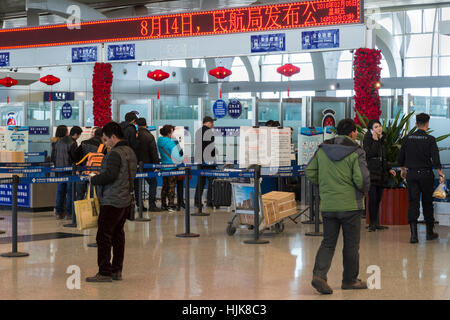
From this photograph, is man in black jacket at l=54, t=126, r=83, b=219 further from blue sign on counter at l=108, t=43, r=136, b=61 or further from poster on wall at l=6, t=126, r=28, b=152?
poster on wall at l=6, t=126, r=28, b=152

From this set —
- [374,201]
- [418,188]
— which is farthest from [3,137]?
[418,188]

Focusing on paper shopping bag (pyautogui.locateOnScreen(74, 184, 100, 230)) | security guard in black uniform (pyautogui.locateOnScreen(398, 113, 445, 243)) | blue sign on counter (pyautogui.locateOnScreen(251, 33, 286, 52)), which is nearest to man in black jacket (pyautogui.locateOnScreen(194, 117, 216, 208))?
blue sign on counter (pyautogui.locateOnScreen(251, 33, 286, 52))

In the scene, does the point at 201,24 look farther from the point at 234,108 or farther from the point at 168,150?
the point at 168,150

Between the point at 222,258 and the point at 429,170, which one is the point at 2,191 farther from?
the point at 429,170

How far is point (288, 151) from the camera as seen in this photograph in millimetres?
10867

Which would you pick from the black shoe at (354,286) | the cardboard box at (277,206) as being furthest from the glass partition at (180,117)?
the black shoe at (354,286)

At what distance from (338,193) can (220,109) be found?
1034cm

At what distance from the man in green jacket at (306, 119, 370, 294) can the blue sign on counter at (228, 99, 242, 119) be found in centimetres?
993

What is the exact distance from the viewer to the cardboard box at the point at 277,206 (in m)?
9.16

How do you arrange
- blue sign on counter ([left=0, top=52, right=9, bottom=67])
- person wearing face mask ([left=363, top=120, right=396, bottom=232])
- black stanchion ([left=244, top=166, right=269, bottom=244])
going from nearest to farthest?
black stanchion ([left=244, top=166, right=269, bottom=244])
person wearing face mask ([left=363, top=120, right=396, bottom=232])
blue sign on counter ([left=0, top=52, right=9, bottom=67])

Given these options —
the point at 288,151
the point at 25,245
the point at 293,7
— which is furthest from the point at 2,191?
the point at 293,7

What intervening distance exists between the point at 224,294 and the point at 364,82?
7849 mm

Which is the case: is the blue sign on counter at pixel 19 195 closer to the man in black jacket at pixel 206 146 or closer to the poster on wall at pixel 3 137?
the man in black jacket at pixel 206 146

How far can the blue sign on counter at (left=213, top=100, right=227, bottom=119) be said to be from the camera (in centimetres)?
1584
